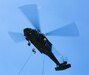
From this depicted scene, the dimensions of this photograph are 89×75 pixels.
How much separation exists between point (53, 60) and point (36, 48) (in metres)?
2.80

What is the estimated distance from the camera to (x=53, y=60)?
22.7 metres

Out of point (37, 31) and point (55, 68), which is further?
point (55, 68)

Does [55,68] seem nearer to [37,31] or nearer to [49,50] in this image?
[49,50]

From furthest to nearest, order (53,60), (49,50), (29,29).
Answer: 1. (53,60)
2. (49,50)
3. (29,29)

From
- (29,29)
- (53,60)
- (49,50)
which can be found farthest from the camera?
(53,60)

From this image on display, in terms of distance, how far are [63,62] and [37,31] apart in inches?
190

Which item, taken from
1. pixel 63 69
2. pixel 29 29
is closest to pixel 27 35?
pixel 29 29

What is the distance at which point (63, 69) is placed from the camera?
77.0 ft

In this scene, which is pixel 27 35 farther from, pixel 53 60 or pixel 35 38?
pixel 53 60

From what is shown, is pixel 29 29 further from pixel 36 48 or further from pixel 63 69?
pixel 63 69

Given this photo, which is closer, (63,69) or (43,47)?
(43,47)

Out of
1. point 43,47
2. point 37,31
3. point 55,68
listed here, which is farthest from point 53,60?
point 37,31

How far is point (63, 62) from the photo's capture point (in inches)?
913

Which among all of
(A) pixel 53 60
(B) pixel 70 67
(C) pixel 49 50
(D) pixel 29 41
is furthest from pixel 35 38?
(B) pixel 70 67
